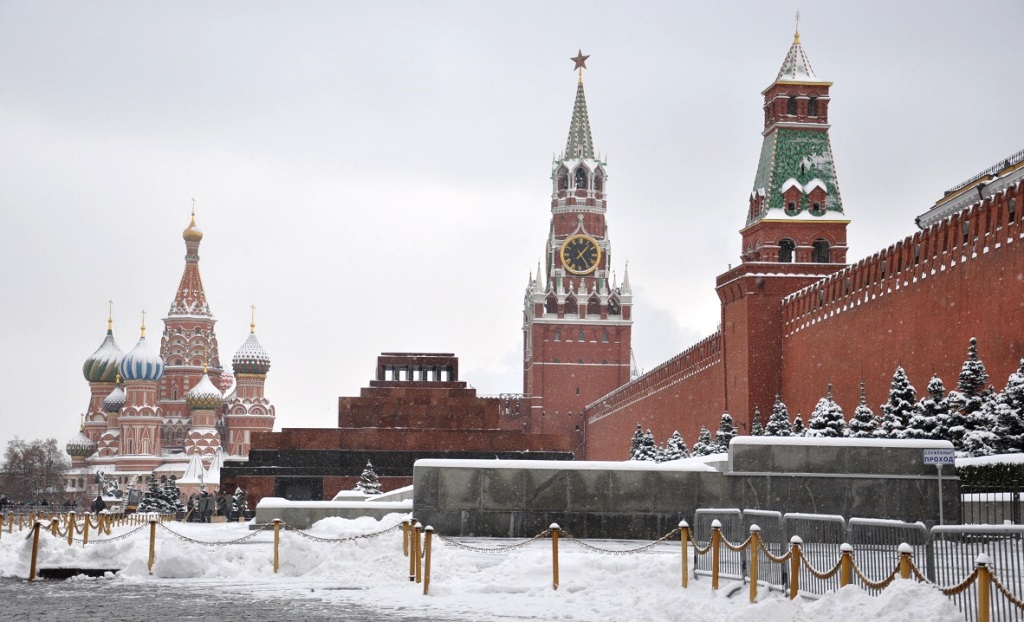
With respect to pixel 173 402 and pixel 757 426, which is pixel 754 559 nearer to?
pixel 757 426

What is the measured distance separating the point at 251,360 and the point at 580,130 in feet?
90.4

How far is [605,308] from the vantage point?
8469cm

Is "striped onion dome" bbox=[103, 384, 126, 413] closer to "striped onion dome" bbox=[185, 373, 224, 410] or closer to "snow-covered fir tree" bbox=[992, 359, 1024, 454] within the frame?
"striped onion dome" bbox=[185, 373, 224, 410]

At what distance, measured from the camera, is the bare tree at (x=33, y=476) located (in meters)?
96.0

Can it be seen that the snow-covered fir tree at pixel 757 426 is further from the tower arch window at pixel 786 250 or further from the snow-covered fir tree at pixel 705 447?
the tower arch window at pixel 786 250

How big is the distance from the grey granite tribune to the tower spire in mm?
68294

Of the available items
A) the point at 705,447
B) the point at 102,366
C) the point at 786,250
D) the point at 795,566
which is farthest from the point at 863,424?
the point at 102,366

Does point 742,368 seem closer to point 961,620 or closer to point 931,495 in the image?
point 931,495

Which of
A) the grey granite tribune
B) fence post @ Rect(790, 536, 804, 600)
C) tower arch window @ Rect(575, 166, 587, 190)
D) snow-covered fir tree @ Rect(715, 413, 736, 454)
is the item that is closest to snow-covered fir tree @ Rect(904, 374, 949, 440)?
the grey granite tribune

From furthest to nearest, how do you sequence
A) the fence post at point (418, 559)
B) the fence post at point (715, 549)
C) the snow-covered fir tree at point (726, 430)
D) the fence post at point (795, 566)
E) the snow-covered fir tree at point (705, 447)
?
the snow-covered fir tree at point (726, 430) → the snow-covered fir tree at point (705, 447) → the fence post at point (418, 559) → the fence post at point (715, 549) → the fence post at point (795, 566)

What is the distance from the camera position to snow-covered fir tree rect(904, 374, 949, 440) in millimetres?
24797

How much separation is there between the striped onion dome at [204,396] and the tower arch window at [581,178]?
2872cm

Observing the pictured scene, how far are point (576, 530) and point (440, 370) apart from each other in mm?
29249

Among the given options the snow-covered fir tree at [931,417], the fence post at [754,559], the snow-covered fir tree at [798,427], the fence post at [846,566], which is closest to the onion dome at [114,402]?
the snow-covered fir tree at [798,427]
